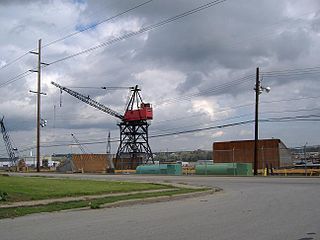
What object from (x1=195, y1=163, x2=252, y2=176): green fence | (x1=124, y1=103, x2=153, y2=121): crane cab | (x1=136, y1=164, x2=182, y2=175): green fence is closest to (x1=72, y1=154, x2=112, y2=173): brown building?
(x1=124, y1=103, x2=153, y2=121): crane cab

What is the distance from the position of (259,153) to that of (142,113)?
31911 millimetres

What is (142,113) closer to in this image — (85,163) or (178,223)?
(85,163)

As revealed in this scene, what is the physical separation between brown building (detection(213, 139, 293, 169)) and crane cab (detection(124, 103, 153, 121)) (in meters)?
20.3

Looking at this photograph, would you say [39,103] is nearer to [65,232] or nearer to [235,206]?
[235,206]

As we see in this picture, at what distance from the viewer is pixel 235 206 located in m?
15.6

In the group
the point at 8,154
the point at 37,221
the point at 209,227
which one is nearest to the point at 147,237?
the point at 209,227

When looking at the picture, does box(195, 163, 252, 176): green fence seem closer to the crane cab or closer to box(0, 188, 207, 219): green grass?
box(0, 188, 207, 219): green grass

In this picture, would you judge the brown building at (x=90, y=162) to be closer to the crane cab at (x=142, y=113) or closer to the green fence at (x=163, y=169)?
the crane cab at (x=142, y=113)

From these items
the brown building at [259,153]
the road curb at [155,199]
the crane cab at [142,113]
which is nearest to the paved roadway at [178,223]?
the road curb at [155,199]

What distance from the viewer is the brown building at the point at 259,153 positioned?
54.9m

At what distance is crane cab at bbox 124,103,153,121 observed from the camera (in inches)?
3344

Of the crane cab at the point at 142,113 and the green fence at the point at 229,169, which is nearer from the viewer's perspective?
the green fence at the point at 229,169

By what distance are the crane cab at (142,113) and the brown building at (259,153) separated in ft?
66.6

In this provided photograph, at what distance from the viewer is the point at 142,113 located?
85.0 m
